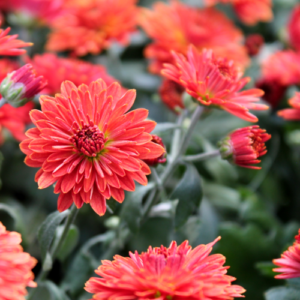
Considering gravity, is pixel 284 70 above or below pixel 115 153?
above

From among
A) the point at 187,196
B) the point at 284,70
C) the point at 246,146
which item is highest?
the point at 284,70

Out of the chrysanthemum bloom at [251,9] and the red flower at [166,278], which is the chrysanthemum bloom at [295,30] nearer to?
the chrysanthemum bloom at [251,9]

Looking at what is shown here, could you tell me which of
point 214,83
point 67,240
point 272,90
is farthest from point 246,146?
point 272,90

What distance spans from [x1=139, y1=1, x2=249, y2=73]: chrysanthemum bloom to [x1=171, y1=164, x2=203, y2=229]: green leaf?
424mm

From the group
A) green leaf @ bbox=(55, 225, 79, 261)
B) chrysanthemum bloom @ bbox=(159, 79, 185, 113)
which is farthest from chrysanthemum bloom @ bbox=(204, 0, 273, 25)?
green leaf @ bbox=(55, 225, 79, 261)

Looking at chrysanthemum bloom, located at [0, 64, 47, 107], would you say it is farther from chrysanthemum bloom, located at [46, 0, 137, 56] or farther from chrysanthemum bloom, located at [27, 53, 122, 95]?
chrysanthemum bloom, located at [46, 0, 137, 56]

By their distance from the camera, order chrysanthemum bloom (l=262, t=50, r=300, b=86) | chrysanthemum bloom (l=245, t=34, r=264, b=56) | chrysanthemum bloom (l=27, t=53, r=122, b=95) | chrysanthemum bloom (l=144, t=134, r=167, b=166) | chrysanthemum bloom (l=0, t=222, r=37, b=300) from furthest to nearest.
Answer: chrysanthemum bloom (l=245, t=34, r=264, b=56) → chrysanthemum bloom (l=262, t=50, r=300, b=86) → chrysanthemum bloom (l=27, t=53, r=122, b=95) → chrysanthemum bloom (l=144, t=134, r=167, b=166) → chrysanthemum bloom (l=0, t=222, r=37, b=300)

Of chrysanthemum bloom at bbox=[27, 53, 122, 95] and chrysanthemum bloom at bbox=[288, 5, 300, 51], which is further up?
chrysanthemum bloom at bbox=[288, 5, 300, 51]

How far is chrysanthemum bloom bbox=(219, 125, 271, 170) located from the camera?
1.75 ft

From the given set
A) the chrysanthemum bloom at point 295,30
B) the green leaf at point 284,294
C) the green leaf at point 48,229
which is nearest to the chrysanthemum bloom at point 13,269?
the green leaf at point 48,229

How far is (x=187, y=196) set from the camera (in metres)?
0.58

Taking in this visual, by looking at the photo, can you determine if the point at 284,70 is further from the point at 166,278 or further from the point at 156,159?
the point at 166,278

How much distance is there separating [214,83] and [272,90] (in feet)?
1.34

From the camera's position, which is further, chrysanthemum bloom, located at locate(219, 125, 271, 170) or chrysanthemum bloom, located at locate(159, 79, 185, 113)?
chrysanthemum bloom, located at locate(159, 79, 185, 113)
